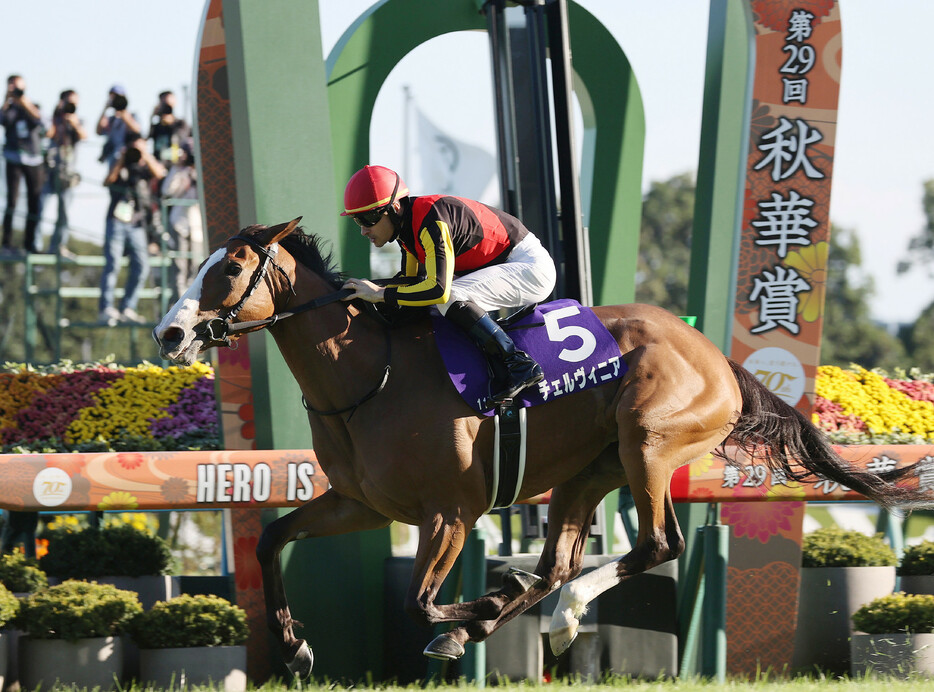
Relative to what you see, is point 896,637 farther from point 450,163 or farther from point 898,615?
point 450,163

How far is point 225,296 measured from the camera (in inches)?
157

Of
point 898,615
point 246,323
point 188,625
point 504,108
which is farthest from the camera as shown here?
point 504,108

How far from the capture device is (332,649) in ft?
19.7

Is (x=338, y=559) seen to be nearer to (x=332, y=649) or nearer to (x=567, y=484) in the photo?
(x=332, y=649)

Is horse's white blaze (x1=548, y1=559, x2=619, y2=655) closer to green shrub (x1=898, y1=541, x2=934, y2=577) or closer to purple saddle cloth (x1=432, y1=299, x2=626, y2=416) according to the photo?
purple saddle cloth (x1=432, y1=299, x2=626, y2=416)

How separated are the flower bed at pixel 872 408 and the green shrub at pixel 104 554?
4253 mm

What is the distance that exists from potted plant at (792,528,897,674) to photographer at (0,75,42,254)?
6507 millimetres

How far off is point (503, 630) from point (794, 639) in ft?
6.60

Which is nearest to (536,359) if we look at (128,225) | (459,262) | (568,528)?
(459,262)

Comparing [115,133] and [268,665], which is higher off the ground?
[115,133]

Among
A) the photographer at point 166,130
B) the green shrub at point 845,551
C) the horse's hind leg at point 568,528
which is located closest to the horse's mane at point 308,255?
the horse's hind leg at point 568,528

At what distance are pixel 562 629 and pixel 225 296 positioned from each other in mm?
1753

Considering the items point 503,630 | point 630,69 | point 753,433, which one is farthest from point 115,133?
point 753,433

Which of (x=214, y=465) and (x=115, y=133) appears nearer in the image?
(x=214, y=465)
